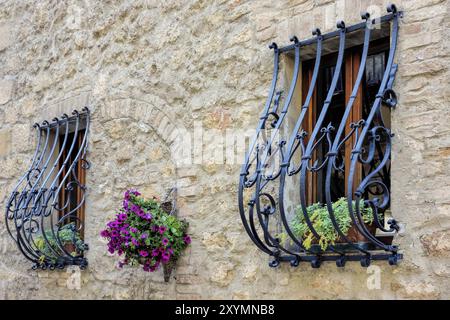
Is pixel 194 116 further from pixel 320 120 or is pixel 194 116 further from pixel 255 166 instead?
pixel 320 120

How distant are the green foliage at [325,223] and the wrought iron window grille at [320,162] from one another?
37 millimetres

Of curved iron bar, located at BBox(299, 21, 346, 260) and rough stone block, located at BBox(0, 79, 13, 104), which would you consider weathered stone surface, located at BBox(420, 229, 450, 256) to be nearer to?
curved iron bar, located at BBox(299, 21, 346, 260)

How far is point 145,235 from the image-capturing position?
417 cm

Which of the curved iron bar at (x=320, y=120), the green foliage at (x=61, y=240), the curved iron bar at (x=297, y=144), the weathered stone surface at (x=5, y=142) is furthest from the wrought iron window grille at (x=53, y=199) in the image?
the curved iron bar at (x=320, y=120)

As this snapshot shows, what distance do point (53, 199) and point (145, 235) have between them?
1574 millimetres

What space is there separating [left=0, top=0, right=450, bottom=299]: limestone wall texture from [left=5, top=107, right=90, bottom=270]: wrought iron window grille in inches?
4.4

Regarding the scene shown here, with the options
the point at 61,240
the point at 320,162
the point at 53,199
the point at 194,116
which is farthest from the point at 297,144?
the point at 53,199

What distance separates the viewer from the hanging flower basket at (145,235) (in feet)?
13.8

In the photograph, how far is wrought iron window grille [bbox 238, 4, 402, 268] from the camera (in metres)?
3.36

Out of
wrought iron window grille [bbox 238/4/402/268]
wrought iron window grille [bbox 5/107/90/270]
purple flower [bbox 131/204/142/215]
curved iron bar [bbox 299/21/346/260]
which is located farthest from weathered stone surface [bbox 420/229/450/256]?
wrought iron window grille [bbox 5/107/90/270]

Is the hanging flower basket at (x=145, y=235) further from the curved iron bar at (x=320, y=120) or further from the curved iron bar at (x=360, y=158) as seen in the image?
the curved iron bar at (x=360, y=158)

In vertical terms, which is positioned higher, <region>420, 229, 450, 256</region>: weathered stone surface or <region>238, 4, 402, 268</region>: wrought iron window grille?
<region>238, 4, 402, 268</region>: wrought iron window grille

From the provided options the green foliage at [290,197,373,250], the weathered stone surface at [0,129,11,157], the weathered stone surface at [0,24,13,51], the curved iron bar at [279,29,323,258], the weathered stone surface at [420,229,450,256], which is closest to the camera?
the weathered stone surface at [420,229,450,256]

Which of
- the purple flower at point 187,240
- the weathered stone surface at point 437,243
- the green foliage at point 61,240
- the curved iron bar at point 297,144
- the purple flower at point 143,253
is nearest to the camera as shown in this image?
the weathered stone surface at point 437,243
